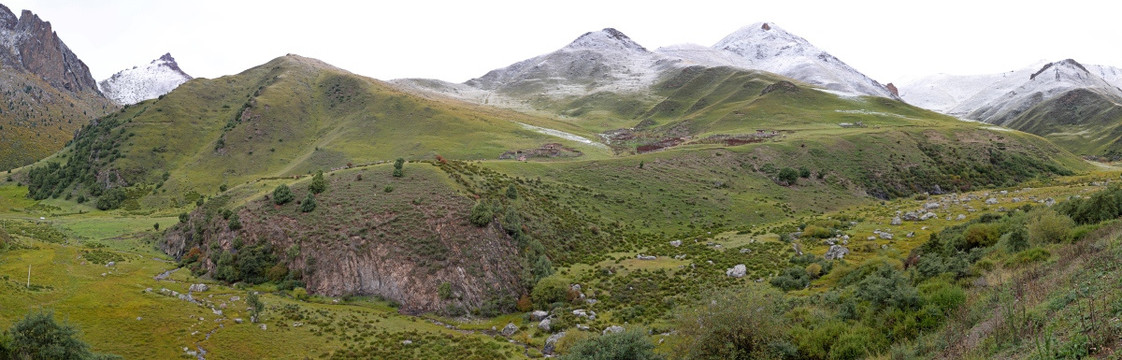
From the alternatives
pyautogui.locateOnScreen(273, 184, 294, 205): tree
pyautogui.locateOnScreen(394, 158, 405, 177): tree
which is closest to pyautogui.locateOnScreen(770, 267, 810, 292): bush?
pyautogui.locateOnScreen(394, 158, 405, 177): tree

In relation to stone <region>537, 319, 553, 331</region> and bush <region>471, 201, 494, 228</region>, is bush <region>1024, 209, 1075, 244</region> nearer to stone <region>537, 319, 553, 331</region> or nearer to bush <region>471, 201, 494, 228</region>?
stone <region>537, 319, 553, 331</region>

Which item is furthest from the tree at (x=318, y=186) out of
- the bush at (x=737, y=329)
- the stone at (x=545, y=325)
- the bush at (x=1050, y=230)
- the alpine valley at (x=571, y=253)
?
the bush at (x=1050, y=230)

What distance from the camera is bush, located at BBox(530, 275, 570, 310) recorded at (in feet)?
119

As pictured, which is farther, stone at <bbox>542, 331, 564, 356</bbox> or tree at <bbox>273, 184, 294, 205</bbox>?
tree at <bbox>273, 184, 294, 205</bbox>

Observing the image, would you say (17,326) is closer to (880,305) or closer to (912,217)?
(880,305)

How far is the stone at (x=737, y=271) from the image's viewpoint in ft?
124

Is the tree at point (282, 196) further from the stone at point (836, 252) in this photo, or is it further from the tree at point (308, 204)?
the stone at point (836, 252)

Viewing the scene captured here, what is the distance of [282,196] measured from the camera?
46.3m

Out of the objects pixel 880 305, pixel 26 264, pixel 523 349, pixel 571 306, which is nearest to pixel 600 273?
pixel 571 306

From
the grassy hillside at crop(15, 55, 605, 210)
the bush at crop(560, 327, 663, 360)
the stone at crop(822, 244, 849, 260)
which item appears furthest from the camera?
the grassy hillside at crop(15, 55, 605, 210)

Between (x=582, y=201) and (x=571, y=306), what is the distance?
23.5 metres

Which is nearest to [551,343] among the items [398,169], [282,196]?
[398,169]

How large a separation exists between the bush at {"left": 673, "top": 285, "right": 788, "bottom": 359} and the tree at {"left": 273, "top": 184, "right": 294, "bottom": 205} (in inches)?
1589

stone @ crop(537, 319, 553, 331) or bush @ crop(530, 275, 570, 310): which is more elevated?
bush @ crop(530, 275, 570, 310)
